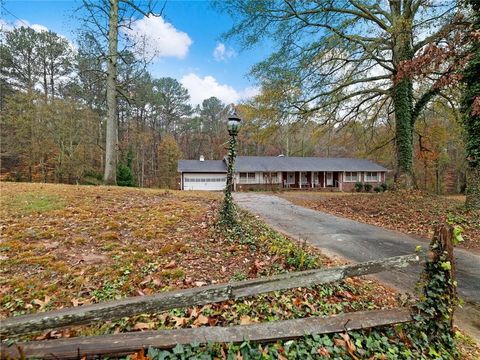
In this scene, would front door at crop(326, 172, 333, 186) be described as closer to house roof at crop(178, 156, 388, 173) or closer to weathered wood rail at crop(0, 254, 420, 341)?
house roof at crop(178, 156, 388, 173)

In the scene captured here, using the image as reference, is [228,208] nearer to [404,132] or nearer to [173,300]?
[173,300]

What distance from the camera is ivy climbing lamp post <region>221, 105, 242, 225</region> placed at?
492 cm

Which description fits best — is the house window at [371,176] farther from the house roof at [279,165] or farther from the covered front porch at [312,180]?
the covered front porch at [312,180]

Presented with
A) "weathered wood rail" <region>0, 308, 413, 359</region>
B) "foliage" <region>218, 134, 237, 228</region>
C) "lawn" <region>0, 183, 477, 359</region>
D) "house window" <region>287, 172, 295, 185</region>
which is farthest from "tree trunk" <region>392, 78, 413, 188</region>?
"house window" <region>287, 172, 295, 185</region>

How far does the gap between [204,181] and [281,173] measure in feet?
28.3

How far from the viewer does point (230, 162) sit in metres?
4.95

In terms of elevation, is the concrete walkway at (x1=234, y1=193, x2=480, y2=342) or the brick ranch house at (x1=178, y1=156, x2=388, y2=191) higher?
the brick ranch house at (x1=178, y1=156, x2=388, y2=191)

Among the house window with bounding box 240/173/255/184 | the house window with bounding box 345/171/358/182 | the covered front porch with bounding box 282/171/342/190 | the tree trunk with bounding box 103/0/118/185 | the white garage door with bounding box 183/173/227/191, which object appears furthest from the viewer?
the house window with bounding box 345/171/358/182

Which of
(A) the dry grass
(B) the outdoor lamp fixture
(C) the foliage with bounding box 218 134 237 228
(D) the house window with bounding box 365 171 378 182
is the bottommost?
(A) the dry grass

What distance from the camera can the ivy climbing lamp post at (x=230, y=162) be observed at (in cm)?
492

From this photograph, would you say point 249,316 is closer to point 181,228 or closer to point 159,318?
point 159,318

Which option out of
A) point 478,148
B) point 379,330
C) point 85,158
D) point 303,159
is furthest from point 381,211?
point 85,158

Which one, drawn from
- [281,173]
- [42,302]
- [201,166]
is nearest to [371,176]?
[281,173]

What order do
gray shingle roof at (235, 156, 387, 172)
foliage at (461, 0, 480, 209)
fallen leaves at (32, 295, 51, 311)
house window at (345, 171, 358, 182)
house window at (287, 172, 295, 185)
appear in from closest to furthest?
fallen leaves at (32, 295, 51, 311), foliage at (461, 0, 480, 209), gray shingle roof at (235, 156, 387, 172), house window at (287, 172, 295, 185), house window at (345, 171, 358, 182)
